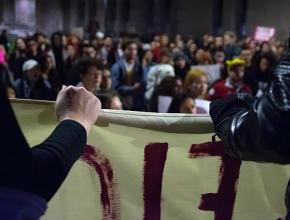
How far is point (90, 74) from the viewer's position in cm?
482

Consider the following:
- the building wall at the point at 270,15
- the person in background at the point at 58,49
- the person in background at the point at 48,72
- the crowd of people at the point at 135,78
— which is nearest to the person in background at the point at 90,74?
the crowd of people at the point at 135,78

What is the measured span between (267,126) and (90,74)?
3690 mm

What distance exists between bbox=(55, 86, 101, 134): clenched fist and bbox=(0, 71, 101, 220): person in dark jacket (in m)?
0.10

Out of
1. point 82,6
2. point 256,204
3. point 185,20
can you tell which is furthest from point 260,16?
point 256,204

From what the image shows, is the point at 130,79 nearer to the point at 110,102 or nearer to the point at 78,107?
the point at 110,102

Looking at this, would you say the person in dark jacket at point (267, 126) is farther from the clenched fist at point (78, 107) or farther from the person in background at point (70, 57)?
the person in background at point (70, 57)

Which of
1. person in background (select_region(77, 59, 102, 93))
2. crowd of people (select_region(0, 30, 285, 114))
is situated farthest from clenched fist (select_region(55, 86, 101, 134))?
person in background (select_region(77, 59, 102, 93))

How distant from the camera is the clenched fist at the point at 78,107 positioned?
1.38 m

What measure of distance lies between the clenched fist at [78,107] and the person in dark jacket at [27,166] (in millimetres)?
104

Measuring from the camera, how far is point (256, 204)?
203 centimetres

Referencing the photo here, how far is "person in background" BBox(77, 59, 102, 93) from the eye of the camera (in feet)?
15.6

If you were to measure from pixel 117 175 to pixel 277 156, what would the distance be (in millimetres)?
803

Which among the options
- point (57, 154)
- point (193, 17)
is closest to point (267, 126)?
point (57, 154)

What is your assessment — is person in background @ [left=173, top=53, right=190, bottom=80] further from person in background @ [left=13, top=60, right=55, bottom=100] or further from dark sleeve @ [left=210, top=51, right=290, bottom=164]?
dark sleeve @ [left=210, top=51, right=290, bottom=164]
